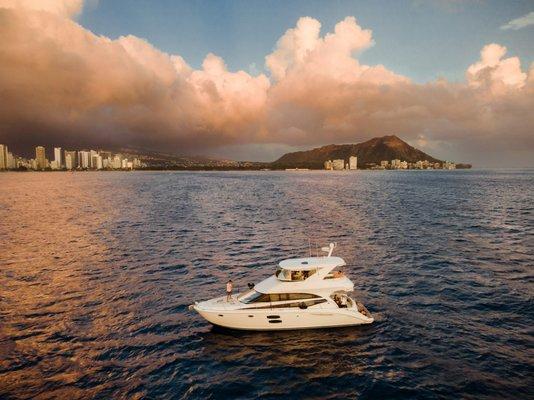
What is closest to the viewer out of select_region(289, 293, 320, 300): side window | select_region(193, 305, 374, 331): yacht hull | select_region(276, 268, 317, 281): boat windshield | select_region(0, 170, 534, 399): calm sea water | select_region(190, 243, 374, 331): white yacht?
select_region(0, 170, 534, 399): calm sea water

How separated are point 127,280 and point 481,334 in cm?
3275

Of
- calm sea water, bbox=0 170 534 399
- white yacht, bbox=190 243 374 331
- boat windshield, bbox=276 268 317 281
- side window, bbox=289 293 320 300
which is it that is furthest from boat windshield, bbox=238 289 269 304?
calm sea water, bbox=0 170 534 399

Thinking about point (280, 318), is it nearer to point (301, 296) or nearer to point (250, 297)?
point (301, 296)

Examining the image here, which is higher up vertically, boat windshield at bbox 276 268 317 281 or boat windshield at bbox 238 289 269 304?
boat windshield at bbox 276 268 317 281

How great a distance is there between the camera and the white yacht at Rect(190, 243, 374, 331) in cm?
2644

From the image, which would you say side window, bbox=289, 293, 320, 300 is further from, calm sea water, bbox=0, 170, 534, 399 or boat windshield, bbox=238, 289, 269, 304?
calm sea water, bbox=0, 170, 534, 399

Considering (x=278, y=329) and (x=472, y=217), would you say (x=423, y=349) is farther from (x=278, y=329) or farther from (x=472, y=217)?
(x=472, y=217)

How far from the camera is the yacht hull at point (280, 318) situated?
26.3 meters

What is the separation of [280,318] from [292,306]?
121cm

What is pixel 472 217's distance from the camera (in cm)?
8262

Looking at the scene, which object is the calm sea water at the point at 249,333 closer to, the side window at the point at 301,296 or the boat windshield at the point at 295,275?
the side window at the point at 301,296

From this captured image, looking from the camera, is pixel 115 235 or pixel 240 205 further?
pixel 240 205

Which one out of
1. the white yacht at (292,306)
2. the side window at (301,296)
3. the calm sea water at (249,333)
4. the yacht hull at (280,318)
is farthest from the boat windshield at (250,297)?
the calm sea water at (249,333)

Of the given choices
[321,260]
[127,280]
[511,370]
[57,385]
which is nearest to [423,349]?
[511,370]
